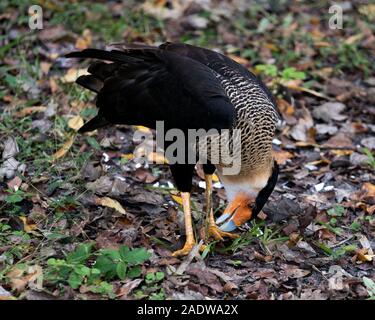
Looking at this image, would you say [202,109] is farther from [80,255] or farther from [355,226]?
[355,226]

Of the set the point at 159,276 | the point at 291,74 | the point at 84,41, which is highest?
the point at 84,41

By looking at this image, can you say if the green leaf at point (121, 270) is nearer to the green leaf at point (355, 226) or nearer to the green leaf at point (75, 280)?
the green leaf at point (75, 280)

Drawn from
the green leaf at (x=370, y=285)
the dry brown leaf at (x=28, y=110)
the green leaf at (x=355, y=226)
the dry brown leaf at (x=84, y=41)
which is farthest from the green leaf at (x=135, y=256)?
the dry brown leaf at (x=84, y=41)

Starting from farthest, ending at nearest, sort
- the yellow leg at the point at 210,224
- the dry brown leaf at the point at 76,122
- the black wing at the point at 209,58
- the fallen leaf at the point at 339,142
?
A: the fallen leaf at the point at 339,142 → the dry brown leaf at the point at 76,122 → the black wing at the point at 209,58 → the yellow leg at the point at 210,224

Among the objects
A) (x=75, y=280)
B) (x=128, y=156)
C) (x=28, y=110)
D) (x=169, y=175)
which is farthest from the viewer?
(x=28, y=110)

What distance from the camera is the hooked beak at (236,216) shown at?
4676 millimetres

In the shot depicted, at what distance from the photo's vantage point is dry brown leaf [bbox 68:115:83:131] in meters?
5.85

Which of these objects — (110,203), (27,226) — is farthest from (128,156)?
(27,226)

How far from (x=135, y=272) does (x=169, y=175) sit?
5.08ft

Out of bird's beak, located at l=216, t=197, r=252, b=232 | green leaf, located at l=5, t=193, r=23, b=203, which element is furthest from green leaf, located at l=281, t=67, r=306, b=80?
green leaf, located at l=5, t=193, r=23, b=203

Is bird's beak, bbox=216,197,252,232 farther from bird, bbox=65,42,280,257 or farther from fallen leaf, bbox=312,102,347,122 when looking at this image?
fallen leaf, bbox=312,102,347,122

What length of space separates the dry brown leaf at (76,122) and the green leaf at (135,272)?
6.46 feet

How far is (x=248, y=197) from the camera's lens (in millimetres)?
4707

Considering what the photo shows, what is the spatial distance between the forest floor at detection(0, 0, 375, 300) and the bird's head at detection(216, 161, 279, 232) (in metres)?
0.14
